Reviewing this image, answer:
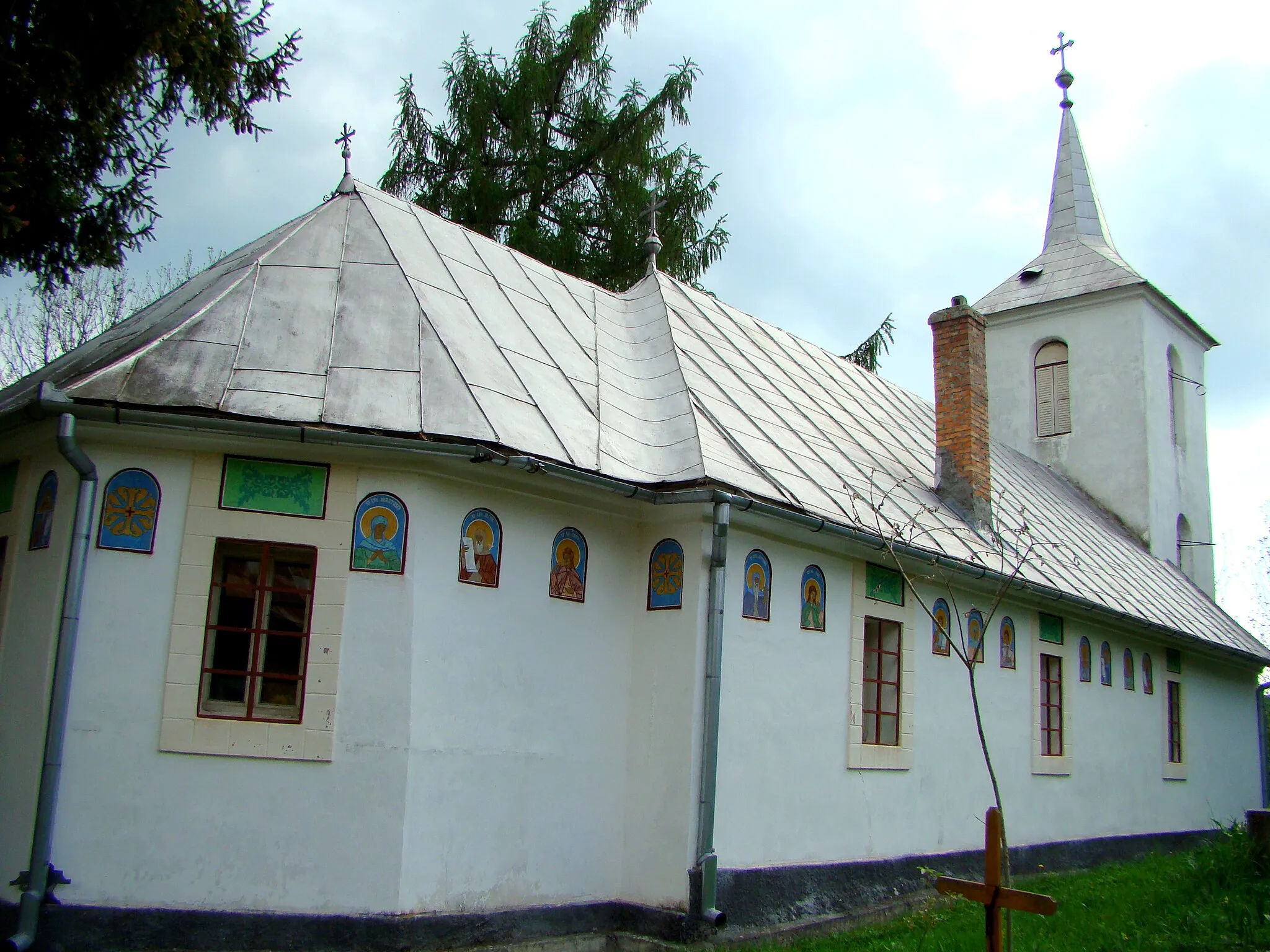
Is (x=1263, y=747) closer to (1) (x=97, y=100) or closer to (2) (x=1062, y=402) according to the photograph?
(2) (x=1062, y=402)

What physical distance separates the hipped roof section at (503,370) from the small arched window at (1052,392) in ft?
24.9

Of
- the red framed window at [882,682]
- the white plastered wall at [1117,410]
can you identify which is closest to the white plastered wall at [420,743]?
the red framed window at [882,682]

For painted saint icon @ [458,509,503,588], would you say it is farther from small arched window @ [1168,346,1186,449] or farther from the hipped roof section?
small arched window @ [1168,346,1186,449]

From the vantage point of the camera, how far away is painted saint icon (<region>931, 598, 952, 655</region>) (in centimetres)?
1103

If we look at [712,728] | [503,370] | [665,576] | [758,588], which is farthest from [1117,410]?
[503,370]

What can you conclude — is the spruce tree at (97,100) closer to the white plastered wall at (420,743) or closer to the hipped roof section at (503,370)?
the hipped roof section at (503,370)

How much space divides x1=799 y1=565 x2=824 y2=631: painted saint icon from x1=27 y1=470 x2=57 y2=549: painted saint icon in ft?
18.1

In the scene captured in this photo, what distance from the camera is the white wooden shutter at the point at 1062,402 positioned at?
69.5 ft

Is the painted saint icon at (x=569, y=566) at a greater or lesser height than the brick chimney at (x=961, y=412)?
lesser

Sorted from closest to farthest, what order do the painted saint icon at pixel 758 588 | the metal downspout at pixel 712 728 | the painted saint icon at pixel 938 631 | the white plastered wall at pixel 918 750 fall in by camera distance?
the metal downspout at pixel 712 728 → the white plastered wall at pixel 918 750 → the painted saint icon at pixel 758 588 → the painted saint icon at pixel 938 631

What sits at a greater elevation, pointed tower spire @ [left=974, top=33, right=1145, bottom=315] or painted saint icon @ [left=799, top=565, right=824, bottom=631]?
pointed tower spire @ [left=974, top=33, right=1145, bottom=315]

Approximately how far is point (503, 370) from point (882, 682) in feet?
14.7

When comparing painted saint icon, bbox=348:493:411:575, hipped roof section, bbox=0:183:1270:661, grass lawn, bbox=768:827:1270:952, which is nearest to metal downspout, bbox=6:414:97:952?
hipped roof section, bbox=0:183:1270:661

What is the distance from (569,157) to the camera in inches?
831
